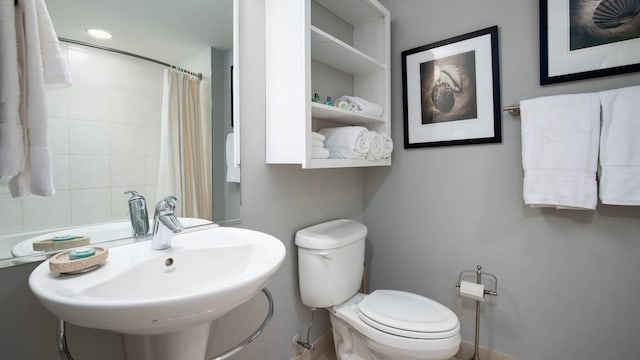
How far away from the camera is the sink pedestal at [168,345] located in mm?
717

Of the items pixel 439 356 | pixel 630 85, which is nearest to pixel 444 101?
pixel 630 85

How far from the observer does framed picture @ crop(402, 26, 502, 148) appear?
150 centimetres

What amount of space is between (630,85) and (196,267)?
184cm

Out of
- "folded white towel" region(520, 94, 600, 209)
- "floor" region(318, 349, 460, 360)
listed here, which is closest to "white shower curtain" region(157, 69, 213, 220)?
"floor" region(318, 349, 460, 360)

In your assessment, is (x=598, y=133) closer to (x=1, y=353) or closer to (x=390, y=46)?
(x=390, y=46)

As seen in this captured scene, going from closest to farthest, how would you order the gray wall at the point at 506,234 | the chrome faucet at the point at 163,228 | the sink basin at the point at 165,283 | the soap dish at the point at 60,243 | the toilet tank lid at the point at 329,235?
the sink basin at the point at 165,283
the soap dish at the point at 60,243
the chrome faucet at the point at 163,228
the gray wall at the point at 506,234
the toilet tank lid at the point at 329,235

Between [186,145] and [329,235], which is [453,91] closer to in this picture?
[329,235]

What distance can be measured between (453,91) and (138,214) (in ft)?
5.32

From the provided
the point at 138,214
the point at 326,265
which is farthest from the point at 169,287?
the point at 326,265

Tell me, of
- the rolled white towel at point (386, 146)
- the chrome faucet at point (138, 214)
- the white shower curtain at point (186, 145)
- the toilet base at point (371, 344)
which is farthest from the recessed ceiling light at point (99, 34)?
the toilet base at point (371, 344)

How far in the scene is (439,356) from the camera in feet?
3.84

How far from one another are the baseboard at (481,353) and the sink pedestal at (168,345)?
150 centimetres

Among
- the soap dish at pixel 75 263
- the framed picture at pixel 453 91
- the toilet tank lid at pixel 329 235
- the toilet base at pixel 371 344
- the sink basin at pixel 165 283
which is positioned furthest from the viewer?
the framed picture at pixel 453 91

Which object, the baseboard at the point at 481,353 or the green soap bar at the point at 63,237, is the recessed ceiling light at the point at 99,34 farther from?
the baseboard at the point at 481,353
